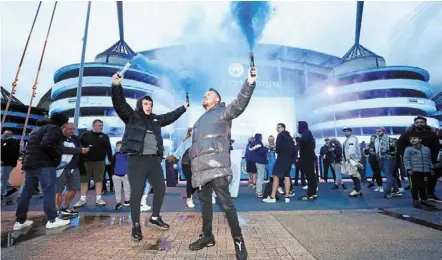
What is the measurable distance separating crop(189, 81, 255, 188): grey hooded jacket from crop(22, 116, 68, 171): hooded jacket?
2.43 m

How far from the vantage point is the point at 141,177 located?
10.8 feet

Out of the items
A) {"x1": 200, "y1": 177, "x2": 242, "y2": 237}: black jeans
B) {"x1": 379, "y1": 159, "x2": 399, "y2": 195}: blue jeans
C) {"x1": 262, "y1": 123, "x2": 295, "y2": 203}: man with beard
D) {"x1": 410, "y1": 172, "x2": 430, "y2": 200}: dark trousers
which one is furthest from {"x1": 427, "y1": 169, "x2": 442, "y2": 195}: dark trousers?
{"x1": 200, "y1": 177, "x2": 242, "y2": 237}: black jeans

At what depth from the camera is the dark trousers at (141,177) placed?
10.5 feet

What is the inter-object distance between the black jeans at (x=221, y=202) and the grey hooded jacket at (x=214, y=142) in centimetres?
9

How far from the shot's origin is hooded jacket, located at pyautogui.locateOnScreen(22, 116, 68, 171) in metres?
3.84

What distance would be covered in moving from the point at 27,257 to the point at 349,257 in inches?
121

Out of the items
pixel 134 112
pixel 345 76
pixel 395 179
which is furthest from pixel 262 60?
pixel 134 112

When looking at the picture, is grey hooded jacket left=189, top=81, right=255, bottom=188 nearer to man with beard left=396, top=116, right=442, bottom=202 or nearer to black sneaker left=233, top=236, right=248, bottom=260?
black sneaker left=233, top=236, right=248, bottom=260

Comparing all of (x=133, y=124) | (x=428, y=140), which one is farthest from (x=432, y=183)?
(x=133, y=124)

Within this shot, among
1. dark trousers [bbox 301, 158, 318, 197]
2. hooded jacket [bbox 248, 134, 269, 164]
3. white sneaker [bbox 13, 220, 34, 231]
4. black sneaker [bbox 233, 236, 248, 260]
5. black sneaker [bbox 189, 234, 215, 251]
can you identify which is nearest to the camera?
black sneaker [bbox 233, 236, 248, 260]

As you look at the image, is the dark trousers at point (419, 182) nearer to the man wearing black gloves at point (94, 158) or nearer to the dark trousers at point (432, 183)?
the dark trousers at point (432, 183)

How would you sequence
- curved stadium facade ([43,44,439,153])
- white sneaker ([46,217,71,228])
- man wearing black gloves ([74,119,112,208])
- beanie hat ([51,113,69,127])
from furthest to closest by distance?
1. curved stadium facade ([43,44,439,153])
2. man wearing black gloves ([74,119,112,208])
3. beanie hat ([51,113,69,127])
4. white sneaker ([46,217,71,228])

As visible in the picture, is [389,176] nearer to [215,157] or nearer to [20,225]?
[215,157]

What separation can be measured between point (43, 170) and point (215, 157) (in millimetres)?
2879
